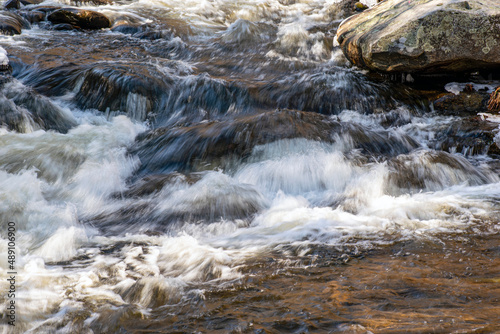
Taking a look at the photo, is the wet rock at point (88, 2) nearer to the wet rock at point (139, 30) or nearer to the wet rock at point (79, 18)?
the wet rock at point (79, 18)

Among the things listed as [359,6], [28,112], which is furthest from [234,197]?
[359,6]

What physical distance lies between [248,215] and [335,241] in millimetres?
1081

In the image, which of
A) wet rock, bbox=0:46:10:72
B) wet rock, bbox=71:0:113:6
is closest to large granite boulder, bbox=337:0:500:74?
wet rock, bbox=0:46:10:72

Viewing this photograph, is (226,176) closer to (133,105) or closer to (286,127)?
(286,127)

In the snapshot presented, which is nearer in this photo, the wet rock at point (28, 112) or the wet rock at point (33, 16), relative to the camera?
the wet rock at point (28, 112)

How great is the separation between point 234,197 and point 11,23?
8.76 m

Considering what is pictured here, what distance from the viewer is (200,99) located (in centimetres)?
738

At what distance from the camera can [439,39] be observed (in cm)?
679

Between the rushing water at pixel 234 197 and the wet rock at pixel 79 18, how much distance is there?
58.2 inches

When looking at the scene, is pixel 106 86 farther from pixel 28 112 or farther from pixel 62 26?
pixel 62 26

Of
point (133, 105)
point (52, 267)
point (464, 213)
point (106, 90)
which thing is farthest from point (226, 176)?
point (106, 90)

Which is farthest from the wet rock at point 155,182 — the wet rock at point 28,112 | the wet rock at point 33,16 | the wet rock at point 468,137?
the wet rock at point 33,16

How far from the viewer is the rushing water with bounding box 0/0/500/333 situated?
104 inches

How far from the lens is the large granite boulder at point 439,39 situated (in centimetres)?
675
